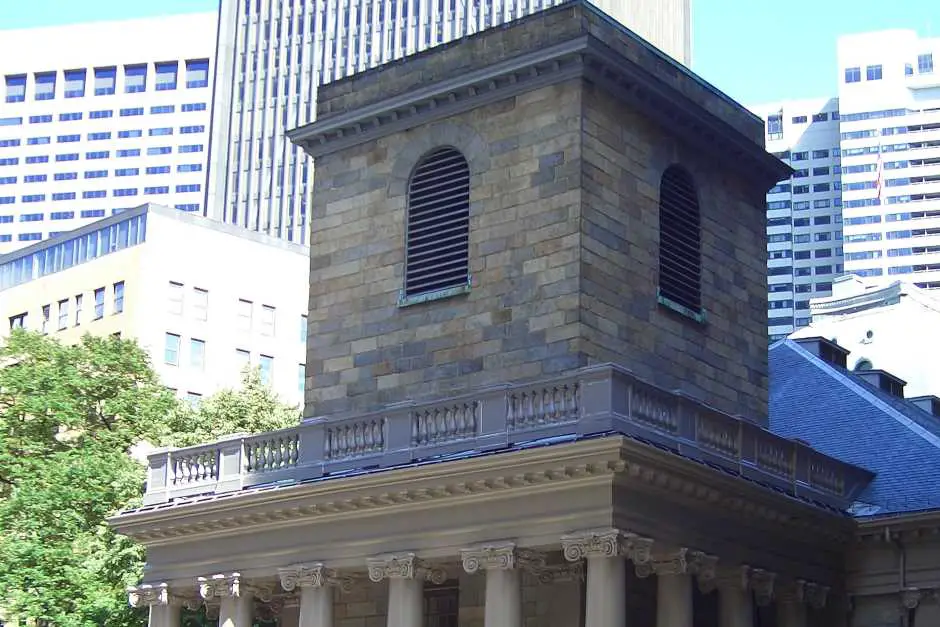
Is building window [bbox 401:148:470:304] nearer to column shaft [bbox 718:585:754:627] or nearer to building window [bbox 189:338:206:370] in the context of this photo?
column shaft [bbox 718:585:754:627]

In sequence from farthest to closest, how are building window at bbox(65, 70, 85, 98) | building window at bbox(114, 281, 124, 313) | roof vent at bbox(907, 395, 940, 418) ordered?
building window at bbox(65, 70, 85, 98) < building window at bbox(114, 281, 124, 313) < roof vent at bbox(907, 395, 940, 418)

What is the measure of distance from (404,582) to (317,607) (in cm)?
232

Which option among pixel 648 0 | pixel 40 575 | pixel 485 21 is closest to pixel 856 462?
pixel 40 575

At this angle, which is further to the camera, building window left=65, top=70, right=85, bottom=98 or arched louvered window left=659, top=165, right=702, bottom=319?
building window left=65, top=70, right=85, bottom=98

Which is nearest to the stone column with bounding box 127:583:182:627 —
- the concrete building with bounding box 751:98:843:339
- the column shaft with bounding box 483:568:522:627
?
the column shaft with bounding box 483:568:522:627

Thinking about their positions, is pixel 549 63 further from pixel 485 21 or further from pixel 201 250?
pixel 485 21

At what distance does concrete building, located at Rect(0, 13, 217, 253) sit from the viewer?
190m

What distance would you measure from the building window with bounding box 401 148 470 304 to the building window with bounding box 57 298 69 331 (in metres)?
57.0

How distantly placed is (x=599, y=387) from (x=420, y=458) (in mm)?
4252

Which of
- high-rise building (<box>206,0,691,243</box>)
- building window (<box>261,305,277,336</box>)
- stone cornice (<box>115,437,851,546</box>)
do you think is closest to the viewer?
stone cornice (<box>115,437,851,546</box>)

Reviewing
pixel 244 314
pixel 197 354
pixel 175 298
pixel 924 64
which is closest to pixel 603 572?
pixel 197 354

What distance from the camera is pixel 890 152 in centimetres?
18200

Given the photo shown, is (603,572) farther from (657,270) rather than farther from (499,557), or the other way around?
(657,270)

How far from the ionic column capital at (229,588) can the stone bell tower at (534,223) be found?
160 inches
